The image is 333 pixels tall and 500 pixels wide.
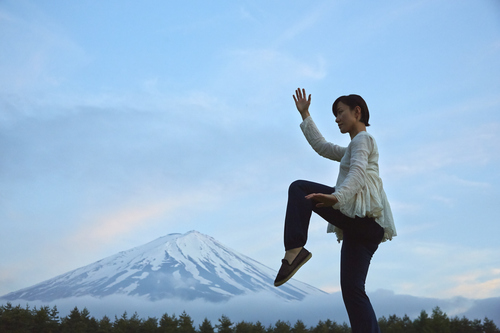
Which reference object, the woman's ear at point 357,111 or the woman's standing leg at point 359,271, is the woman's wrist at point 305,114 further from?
the woman's standing leg at point 359,271

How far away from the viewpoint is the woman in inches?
124

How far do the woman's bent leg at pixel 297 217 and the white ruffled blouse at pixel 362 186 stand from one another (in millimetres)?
186

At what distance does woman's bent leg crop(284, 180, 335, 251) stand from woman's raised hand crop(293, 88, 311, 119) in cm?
91

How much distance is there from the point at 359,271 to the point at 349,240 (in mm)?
214

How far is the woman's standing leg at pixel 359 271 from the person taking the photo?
3.31 metres

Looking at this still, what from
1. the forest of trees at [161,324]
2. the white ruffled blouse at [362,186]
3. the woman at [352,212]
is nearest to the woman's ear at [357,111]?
the woman at [352,212]

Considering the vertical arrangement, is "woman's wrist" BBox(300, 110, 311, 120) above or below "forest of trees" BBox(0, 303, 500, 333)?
above

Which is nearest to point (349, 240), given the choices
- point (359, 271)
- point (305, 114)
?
point (359, 271)

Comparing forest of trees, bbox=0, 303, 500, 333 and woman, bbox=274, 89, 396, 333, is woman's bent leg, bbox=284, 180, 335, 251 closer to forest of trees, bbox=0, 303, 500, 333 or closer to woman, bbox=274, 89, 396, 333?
woman, bbox=274, 89, 396, 333

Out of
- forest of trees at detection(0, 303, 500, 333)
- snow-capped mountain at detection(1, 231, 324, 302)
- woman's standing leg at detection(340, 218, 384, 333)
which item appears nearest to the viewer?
woman's standing leg at detection(340, 218, 384, 333)

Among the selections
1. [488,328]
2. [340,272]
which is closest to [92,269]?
[488,328]

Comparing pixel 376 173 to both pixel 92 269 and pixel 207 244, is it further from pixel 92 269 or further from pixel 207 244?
pixel 92 269

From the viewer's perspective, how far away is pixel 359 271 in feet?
11.1

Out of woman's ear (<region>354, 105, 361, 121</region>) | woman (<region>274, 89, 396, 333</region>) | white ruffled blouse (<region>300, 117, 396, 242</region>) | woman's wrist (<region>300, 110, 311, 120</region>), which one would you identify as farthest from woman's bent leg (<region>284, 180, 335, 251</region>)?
woman's wrist (<region>300, 110, 311, 120</region>)
